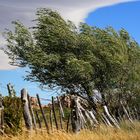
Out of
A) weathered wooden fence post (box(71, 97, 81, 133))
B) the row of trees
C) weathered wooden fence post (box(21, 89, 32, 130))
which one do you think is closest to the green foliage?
weathered wooden fence post (box(21, 89, 32, 130))

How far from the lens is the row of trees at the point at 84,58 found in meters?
34.7

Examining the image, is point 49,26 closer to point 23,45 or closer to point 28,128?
point 23,45

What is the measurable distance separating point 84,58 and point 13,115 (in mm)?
18753

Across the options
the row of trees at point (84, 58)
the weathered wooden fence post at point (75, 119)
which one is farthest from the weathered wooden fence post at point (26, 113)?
the row of trees at point (84, 58)

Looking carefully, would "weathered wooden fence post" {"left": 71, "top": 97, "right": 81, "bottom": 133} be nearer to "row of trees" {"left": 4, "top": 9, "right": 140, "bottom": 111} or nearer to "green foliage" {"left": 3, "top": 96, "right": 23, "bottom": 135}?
"green foliage" {"left": 3, "top": 96, "right": 23, "bottom": 135}

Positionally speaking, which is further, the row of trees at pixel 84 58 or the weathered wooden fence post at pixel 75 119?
the row of trees at pixel 84 58

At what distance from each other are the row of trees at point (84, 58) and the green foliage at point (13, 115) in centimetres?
1674

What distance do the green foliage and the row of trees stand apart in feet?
54.9

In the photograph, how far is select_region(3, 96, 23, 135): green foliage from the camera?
53.2 ft

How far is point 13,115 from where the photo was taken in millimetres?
16781

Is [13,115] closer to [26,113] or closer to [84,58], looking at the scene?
[26,113]

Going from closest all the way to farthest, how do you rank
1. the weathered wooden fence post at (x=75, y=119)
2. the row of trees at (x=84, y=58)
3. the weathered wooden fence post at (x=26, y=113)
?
the weathered wooden fence post at (x=26, y=113), the weathered wooden fence post at (x=75, y=119), the row of trees at (x=84, y=58)

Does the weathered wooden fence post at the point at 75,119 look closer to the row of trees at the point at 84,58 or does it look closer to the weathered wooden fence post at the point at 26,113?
the weathered wooden fence post at the point at 26,113

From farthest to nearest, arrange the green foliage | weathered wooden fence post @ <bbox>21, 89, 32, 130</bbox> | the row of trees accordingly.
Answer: the row of trees
the green foliage
weathered wooden fence post @ <bbox>21, 89, 32, 130</bbox>
